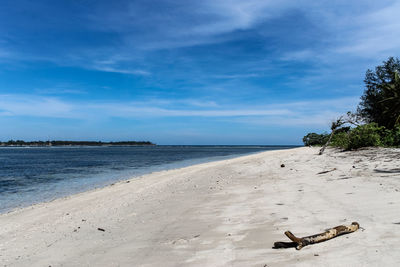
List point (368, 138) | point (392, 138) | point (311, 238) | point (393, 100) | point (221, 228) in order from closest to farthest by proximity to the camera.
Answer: point (311, 238) → point (221, 228) → point (393, 100) → point (368, 138) → point (392, 138)

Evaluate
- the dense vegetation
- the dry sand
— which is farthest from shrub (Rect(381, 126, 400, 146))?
the dry sand

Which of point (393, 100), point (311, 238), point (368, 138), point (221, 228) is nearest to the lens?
point (311, 238)

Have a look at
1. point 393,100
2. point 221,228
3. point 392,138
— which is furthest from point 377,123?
point 221,228

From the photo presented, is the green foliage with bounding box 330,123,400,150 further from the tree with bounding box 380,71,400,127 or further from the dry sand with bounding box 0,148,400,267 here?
the dry sand with bounding box 0,148,400,267

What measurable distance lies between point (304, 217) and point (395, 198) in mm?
2194

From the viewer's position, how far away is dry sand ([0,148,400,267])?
394 centimetres

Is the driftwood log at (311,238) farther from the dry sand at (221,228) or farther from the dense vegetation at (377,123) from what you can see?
the dense vegetation at (377,123)

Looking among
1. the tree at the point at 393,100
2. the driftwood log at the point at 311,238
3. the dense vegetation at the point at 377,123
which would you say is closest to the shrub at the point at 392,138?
the dense vegetation at the point at 377,123

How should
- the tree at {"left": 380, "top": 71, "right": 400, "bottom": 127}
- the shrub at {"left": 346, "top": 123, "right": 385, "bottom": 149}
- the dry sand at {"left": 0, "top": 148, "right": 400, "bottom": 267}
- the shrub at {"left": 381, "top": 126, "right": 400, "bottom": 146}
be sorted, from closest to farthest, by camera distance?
the dry sand at {"left": 0, "top": 148, "right": 400, "bottom": 267} < the tree at {"left": 380, "top": 71, "right": 400, "bottom": 127} < the shrub at {"left": 346, "top": 123, "right": 385, "bottom": 149} < the shrub at {"left": 381, "top": 126, "right": 400, "bottom": 146}

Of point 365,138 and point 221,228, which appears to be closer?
point 221,228

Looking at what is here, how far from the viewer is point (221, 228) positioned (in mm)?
5531

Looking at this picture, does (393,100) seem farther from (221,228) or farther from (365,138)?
(365,138)

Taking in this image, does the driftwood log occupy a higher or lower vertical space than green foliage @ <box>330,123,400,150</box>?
lower

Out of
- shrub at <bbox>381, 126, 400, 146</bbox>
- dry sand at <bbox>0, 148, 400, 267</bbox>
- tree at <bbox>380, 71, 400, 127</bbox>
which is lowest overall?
dry sand at <bbox>0, 148, 400, 267</bbox>
